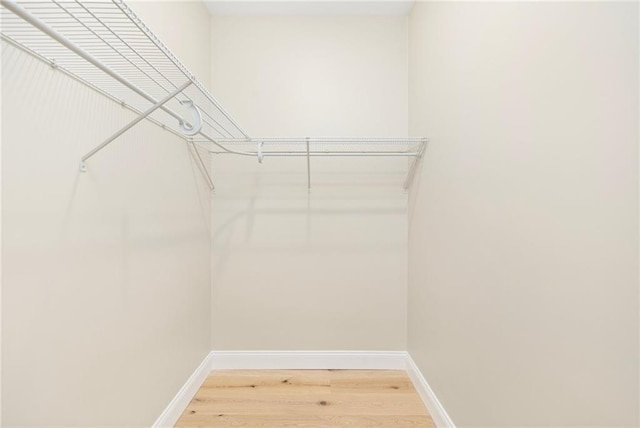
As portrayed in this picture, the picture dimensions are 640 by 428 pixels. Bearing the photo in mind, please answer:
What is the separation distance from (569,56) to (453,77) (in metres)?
0.62

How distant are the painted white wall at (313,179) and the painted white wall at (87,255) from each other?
0.40 m

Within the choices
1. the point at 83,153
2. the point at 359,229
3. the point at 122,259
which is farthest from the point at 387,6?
the point at 122,259

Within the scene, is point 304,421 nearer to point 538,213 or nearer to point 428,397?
point 428,397

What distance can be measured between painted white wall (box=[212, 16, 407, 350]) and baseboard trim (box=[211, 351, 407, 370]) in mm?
198

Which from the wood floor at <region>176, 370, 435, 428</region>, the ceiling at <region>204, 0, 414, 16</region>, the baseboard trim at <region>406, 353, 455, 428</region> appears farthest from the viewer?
the ceiling at <region>204, 0, 414, 16</region>

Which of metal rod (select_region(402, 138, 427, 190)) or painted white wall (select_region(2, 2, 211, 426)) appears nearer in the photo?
painted white wall (select_region(2, 2, 211, 426))

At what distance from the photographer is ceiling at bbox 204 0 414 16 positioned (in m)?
1.76

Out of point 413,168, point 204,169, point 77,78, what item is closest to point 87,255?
A: point 77,78

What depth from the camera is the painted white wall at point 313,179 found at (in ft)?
6.11

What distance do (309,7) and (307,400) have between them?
2289 mm

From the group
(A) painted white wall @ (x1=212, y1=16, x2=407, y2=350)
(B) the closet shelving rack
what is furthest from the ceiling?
(B) the closet shelving rack

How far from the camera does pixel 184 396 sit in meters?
1.50

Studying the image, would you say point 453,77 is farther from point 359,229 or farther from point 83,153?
point 83,153

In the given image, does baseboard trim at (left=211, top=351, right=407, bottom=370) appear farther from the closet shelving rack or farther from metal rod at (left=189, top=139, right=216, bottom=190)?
the closet shelving rack
